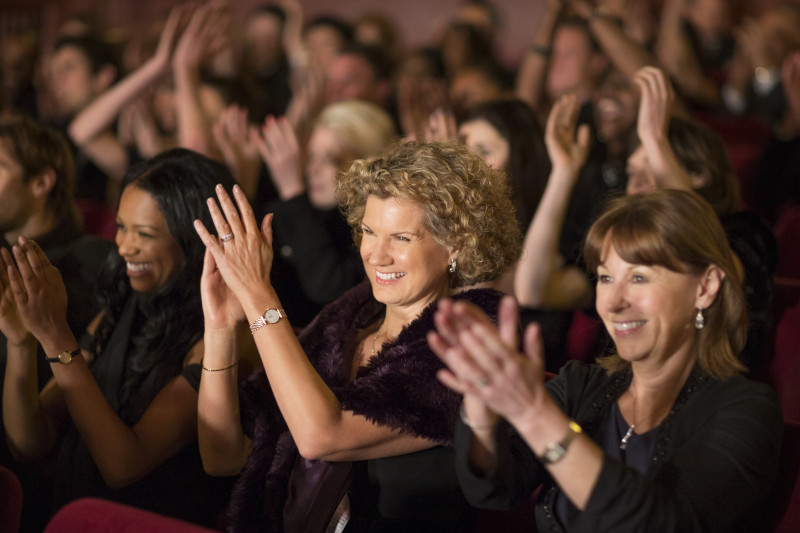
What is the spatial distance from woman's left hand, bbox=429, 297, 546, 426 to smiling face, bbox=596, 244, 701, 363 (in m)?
0.31

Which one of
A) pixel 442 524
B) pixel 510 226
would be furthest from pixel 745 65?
pixel 442 524

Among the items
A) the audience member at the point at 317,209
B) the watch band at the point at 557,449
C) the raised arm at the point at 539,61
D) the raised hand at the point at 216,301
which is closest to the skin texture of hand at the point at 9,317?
the raised hand at the point at 216,301

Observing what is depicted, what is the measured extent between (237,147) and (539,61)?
3.86 ft

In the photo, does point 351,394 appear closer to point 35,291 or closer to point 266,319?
point 266,319

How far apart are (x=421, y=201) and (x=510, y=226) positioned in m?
0.20

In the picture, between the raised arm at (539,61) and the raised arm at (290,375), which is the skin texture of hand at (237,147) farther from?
the raised arm at (290,375)

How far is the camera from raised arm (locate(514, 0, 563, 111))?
10.0 feet

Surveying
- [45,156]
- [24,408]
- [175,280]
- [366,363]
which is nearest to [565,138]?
[366,363]

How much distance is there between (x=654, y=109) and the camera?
1978 mm

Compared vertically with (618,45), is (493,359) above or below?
below

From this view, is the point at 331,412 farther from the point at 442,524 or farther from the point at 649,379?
the point at 649,379

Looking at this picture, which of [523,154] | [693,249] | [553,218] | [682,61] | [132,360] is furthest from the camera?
[682,61]

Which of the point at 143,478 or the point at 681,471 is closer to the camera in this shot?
the point at 681,471

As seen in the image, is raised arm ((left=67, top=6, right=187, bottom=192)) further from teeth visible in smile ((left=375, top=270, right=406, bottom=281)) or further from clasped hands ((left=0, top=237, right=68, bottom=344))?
teeth visible in smile ((left=375, top=270, right=406, bottom=281))
